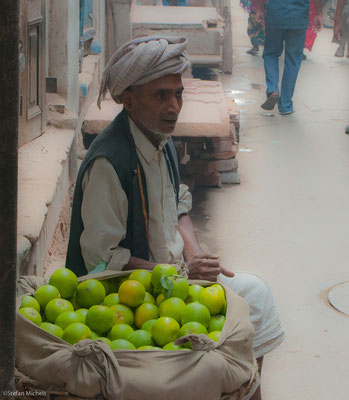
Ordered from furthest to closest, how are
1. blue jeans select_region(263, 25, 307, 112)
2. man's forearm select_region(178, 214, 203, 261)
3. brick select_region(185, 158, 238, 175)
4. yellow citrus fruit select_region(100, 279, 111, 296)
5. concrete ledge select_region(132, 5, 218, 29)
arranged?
blue jeans select_region(263, 25, 307, 112)
concrete ledge select_region(132, 5, 218, 29)
brick select_region(185, 158, 238, 175)
man's forearm select_region(178, 214, 203, 261)
yellow citrus fruit select_region(100, 279, 111, 296)

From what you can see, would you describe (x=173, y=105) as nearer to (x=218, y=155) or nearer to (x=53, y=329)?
(x=53, y=329)

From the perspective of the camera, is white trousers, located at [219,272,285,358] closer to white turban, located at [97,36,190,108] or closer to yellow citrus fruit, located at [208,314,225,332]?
yellow citrus fruit, located at [208,314,225,332]

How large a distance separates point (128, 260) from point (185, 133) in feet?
11.7

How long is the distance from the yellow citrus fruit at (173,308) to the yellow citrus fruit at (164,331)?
0.08 metres

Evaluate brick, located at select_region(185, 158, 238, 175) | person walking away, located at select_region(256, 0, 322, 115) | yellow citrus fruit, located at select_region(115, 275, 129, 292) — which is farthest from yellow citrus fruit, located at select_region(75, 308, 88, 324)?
person walking away, located at select_region(256, 0, 322, 115)

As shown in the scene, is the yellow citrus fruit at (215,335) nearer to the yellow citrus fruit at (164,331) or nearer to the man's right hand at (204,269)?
the yellow citrus fruit at (164,331)

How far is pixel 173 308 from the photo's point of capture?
219 cm

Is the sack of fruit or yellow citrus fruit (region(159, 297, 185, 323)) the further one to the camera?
yellow citrus fruit (region(159, 297, 185, 323))

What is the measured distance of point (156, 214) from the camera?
112 inches

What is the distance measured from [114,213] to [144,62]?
582 millimetres

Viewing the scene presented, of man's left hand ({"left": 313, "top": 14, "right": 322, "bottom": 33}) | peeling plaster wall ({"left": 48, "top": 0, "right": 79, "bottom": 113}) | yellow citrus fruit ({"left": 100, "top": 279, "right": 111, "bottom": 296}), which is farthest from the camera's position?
man's left hand ({"left": 313, "top": 14, "right": 322, "bottom": 33})

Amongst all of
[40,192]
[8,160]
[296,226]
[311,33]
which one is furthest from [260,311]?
[311,33]

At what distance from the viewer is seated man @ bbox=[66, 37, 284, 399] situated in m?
2.68

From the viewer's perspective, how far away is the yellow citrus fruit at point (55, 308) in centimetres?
216
